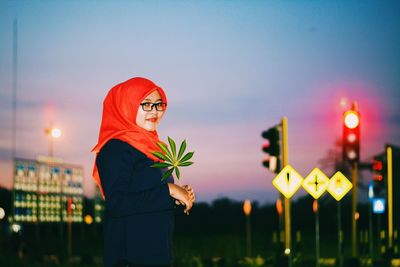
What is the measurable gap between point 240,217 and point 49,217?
144 ft

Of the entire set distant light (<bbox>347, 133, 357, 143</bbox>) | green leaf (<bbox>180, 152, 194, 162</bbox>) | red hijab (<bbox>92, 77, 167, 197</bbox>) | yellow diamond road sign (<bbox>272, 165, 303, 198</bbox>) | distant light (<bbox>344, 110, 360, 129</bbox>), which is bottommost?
green leaf (<bbox>180, 152, 194, 162</bbox>)

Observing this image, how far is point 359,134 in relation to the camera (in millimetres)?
15656

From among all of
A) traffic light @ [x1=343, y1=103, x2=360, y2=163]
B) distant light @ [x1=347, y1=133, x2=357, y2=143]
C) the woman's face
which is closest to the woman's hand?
the woman's face

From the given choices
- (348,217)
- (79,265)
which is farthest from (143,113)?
(348,217)

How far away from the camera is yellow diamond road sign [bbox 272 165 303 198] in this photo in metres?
15.2

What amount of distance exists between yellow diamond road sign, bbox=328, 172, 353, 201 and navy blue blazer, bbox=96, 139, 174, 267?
506 inches

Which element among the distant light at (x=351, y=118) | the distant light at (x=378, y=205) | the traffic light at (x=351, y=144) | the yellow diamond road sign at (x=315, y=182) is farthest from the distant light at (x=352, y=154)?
the distant light at (x=378, y=205)

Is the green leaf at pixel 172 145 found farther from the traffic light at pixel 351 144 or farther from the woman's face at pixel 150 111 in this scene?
the traffic light at pixel 351 144

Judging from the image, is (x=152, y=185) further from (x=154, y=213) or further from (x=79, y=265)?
(x=79, y=265)

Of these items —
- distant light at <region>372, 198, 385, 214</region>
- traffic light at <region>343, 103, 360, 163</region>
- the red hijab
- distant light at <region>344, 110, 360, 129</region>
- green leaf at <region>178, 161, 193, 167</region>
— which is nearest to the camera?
green leaf at <region>178, 161, 193, 167</region>

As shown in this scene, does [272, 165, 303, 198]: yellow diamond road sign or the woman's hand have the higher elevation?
[272, 165, 303, 198]: yellow diamond road sign

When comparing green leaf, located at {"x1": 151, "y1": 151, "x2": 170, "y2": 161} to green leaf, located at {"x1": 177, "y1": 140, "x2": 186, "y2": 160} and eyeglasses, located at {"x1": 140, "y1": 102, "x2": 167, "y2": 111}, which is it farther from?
eyeglasses, located at {"x1": 140, "y1": 102, "x2": 167, "y2": 111}

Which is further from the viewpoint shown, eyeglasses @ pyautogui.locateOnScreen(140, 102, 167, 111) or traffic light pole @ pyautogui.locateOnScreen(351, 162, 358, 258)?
traffic light pole @ pyautogui.locateOnScreen(351, 162, 358, 258)

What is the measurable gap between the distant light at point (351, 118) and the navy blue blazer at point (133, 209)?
36.3 ft
